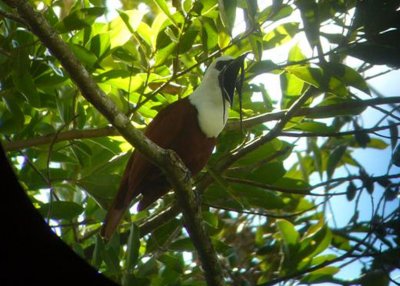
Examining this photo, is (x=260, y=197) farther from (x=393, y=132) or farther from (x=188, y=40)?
(x=393, y=132)

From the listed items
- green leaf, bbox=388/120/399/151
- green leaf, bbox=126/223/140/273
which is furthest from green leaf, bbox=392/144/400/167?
green leaf, bbox=126/223/140/273

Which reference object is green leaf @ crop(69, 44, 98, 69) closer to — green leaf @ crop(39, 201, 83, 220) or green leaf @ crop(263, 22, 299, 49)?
green leaf @ crop(39, 201, 83, 220)

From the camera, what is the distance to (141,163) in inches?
75.5

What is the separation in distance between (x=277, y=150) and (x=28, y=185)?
0.74 meters

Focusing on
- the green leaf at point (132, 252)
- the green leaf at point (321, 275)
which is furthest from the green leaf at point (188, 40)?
the green leaf at point (321, 275)

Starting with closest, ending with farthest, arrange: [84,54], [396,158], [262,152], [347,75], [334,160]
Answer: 1. [396,158]
2. [334,160]
3. [347,75]
4. [84,54]
5. [262,152]

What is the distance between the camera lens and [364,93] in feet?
4.84

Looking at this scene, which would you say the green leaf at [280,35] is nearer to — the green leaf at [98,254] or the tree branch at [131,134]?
the tree branch at [131,134]

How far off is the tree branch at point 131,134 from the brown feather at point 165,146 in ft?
1.01

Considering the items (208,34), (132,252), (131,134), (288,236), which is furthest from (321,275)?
(208,34)

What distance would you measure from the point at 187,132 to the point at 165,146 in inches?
3.3

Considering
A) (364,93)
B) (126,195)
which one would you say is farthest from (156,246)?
(364,93)

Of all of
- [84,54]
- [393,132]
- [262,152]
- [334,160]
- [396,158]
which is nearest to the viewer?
[396,158]

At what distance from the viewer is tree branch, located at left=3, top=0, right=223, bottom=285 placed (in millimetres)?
1321
